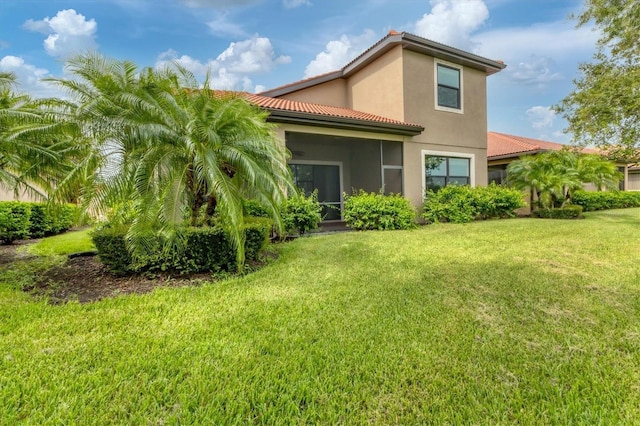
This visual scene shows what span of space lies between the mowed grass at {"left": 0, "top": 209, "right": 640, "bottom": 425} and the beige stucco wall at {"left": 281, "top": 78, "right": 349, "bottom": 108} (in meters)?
11.8

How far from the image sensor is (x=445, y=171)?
1438 centimetres

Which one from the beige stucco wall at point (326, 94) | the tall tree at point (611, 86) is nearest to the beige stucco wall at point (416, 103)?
the beige stucco wall at point (326, 94)

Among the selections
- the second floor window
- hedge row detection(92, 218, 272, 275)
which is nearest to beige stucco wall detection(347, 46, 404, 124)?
the second floor window

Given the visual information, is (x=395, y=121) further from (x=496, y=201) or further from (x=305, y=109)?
(x=496, y=201)

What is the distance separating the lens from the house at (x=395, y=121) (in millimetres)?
12812

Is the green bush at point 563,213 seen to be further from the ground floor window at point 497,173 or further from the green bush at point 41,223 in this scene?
the green bush at point 41,223

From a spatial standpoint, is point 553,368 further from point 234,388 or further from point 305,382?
point 234,388

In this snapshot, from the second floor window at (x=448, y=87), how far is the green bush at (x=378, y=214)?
19.5 ft

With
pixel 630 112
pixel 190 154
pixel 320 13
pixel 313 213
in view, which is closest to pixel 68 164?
pixel 190 154

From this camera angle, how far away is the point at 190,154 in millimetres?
5398

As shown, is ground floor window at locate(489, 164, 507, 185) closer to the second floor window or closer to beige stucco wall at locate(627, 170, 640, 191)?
the second floor window

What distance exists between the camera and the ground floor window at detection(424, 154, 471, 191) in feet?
45.8

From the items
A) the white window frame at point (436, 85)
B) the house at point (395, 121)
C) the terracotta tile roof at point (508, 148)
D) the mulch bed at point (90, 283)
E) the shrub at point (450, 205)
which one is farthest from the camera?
the terracotta tile roof at point (508, 148)

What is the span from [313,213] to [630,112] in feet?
41.9
